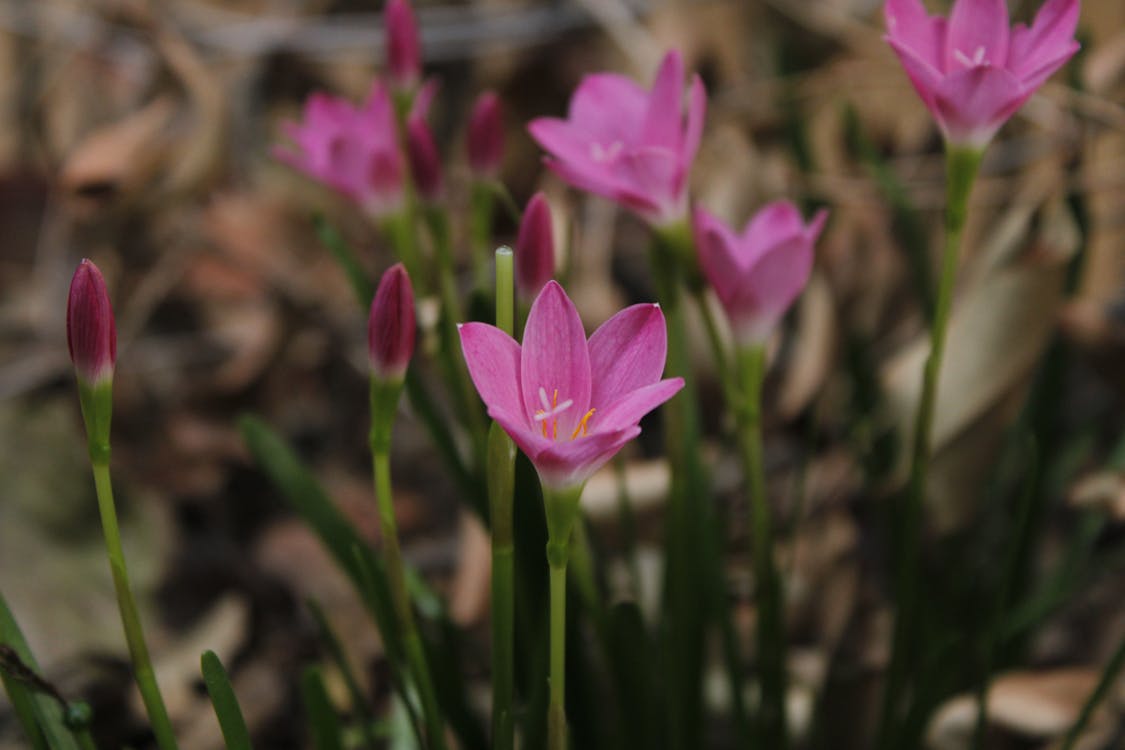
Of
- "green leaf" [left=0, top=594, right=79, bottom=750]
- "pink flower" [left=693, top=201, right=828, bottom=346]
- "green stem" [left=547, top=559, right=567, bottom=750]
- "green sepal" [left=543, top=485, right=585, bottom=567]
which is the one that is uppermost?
"pink flower" [left=693, top=201, right=828, bottom=346]

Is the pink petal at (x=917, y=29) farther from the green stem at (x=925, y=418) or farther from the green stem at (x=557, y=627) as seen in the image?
the green stem at (x=557, y=627)

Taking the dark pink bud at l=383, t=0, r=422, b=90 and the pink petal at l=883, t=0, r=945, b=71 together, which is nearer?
the pink petal at l=883, t=0, r=945, b=71

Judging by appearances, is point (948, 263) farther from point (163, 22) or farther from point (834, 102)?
point (163, 22)

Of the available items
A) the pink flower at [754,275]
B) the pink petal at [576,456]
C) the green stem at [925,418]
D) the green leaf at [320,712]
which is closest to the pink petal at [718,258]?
the pink flower at [754,275]

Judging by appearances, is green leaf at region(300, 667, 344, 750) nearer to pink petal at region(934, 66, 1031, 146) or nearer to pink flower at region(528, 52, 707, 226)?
Answer: pink flower at region(528, 52, 707, 226)

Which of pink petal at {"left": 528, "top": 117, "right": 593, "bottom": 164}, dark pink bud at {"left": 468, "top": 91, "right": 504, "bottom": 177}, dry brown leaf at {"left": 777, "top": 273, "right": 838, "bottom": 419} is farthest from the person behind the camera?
dry brown leaf at {"left": 777, "top": 273, "right": 838, "bottom": 419}

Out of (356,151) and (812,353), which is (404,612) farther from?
(812,353)

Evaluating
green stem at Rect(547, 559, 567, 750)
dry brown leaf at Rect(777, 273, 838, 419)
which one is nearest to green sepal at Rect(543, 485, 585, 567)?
green stem at Rect(547, 559, 567, 750)
